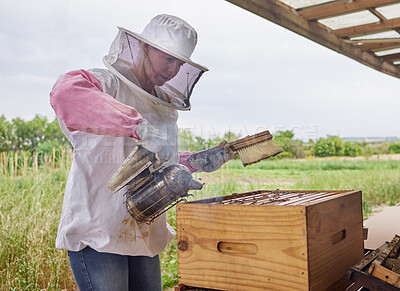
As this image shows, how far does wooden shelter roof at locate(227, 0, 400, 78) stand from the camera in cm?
276

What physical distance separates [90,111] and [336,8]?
2.49 metres

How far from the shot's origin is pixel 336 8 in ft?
9.47

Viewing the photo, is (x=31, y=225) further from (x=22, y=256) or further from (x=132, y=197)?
(x=132, y=197)

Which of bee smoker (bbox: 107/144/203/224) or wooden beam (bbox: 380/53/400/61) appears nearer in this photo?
bee smoker (bbox: 107/144/203/224)

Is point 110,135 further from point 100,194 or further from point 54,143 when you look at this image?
point 54,143

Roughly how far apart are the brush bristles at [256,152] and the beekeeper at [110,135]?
24 centimetres

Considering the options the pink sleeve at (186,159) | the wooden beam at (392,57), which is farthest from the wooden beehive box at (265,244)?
the wooden beam at (392,57)

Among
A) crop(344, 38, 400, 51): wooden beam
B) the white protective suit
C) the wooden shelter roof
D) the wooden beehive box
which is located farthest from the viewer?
crop(344, 38, 400, 51): wooden beam

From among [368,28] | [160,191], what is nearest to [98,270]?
[160,191]

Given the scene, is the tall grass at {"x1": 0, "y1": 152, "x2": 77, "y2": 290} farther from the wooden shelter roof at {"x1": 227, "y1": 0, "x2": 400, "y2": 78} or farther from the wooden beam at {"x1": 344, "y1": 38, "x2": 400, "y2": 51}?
the wooden beam at {"x1": 344, "y1": 38, "x2": 400, "y2": 51}

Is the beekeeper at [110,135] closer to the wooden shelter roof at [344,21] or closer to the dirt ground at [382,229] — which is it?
the dirt ground at [382,229]

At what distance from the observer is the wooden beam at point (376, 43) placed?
362 centimetres

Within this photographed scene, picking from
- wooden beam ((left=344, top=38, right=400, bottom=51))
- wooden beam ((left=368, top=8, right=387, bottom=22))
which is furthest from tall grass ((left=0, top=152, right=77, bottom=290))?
wooden beam ((left=344, top=38, right=400, bottom=51))

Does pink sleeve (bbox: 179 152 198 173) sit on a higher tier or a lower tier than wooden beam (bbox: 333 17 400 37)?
lower
